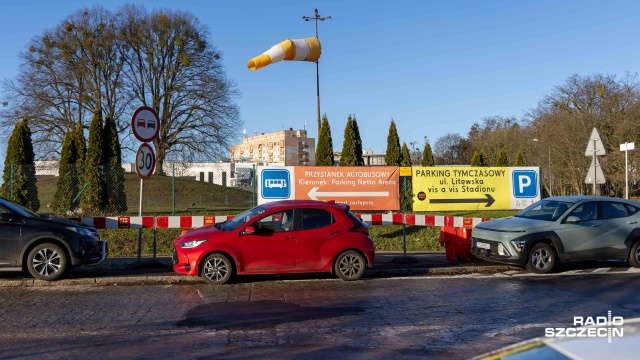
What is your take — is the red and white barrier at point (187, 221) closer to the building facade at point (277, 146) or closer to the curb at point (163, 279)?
the curb at point (163, 279)

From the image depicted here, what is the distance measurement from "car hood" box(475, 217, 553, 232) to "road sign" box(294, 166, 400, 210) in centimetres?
529

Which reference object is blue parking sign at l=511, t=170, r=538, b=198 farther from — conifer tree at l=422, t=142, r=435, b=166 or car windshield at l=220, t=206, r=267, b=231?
conifer tree at l=422, t=142, r=435, b=166

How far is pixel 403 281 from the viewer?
1134cm

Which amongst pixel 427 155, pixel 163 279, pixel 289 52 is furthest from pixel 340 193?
pixel 427 155

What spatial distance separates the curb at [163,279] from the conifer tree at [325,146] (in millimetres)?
14670

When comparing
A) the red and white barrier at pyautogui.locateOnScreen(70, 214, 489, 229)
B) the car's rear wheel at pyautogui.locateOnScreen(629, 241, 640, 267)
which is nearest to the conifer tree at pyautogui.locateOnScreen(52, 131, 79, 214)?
the red and white barrier at pyautogui.locateOnScreen(70, 214, 489, 229)

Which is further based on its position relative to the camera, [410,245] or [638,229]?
[410,245]

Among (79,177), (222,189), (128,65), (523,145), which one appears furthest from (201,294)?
(523,145)

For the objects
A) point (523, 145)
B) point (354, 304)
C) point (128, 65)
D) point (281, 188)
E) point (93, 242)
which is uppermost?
point (128, 65)

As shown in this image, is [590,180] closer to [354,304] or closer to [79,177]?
[354,304]

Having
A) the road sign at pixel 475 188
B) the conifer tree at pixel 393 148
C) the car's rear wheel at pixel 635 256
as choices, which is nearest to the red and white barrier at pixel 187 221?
the car's rear wheel at pixel 635 256

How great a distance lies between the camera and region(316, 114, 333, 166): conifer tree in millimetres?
26812

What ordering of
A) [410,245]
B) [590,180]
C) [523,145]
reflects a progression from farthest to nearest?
[523,145] → [410,245] → [590,180]

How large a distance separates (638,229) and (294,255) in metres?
7.53
